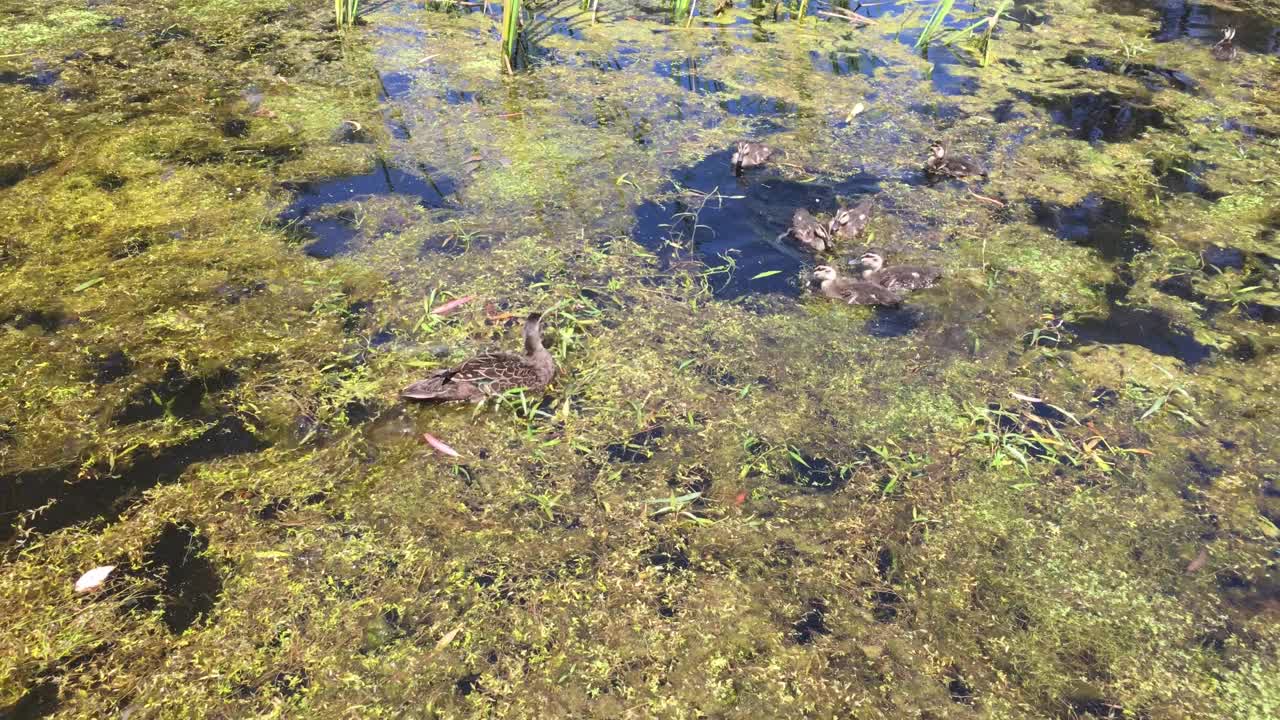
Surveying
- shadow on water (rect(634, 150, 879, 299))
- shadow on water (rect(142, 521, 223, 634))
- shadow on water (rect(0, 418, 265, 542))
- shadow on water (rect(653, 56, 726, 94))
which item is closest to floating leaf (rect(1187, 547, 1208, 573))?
shadow on water (rect(634, 150, 879, 299))

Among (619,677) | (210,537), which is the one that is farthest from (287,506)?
(619,677)

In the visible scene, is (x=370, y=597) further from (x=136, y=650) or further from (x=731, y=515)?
(x=731, y=515)

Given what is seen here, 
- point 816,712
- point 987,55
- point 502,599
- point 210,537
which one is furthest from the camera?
point 987,55

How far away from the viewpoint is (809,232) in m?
4.36

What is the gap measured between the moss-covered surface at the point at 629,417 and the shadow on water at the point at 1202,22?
118 centimetres

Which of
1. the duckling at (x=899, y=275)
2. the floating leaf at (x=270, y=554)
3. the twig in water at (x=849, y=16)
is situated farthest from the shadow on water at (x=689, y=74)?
the floating leaf at (x=270, y=554)

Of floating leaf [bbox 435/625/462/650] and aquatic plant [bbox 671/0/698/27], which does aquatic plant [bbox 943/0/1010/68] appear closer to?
aquatic plant [bbox 671/0/698/27]

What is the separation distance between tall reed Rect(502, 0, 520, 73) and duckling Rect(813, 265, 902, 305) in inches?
139

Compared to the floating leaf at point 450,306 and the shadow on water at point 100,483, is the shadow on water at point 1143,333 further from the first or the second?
the shadow on water at point 100,483

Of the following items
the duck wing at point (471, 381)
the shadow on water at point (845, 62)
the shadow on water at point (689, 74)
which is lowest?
the duck wing at point (471, 381)

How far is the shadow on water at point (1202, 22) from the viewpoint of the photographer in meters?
6.82

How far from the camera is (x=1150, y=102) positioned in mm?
5969

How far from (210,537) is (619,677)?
5.32 feet

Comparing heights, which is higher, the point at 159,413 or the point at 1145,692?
the point at 159,413
